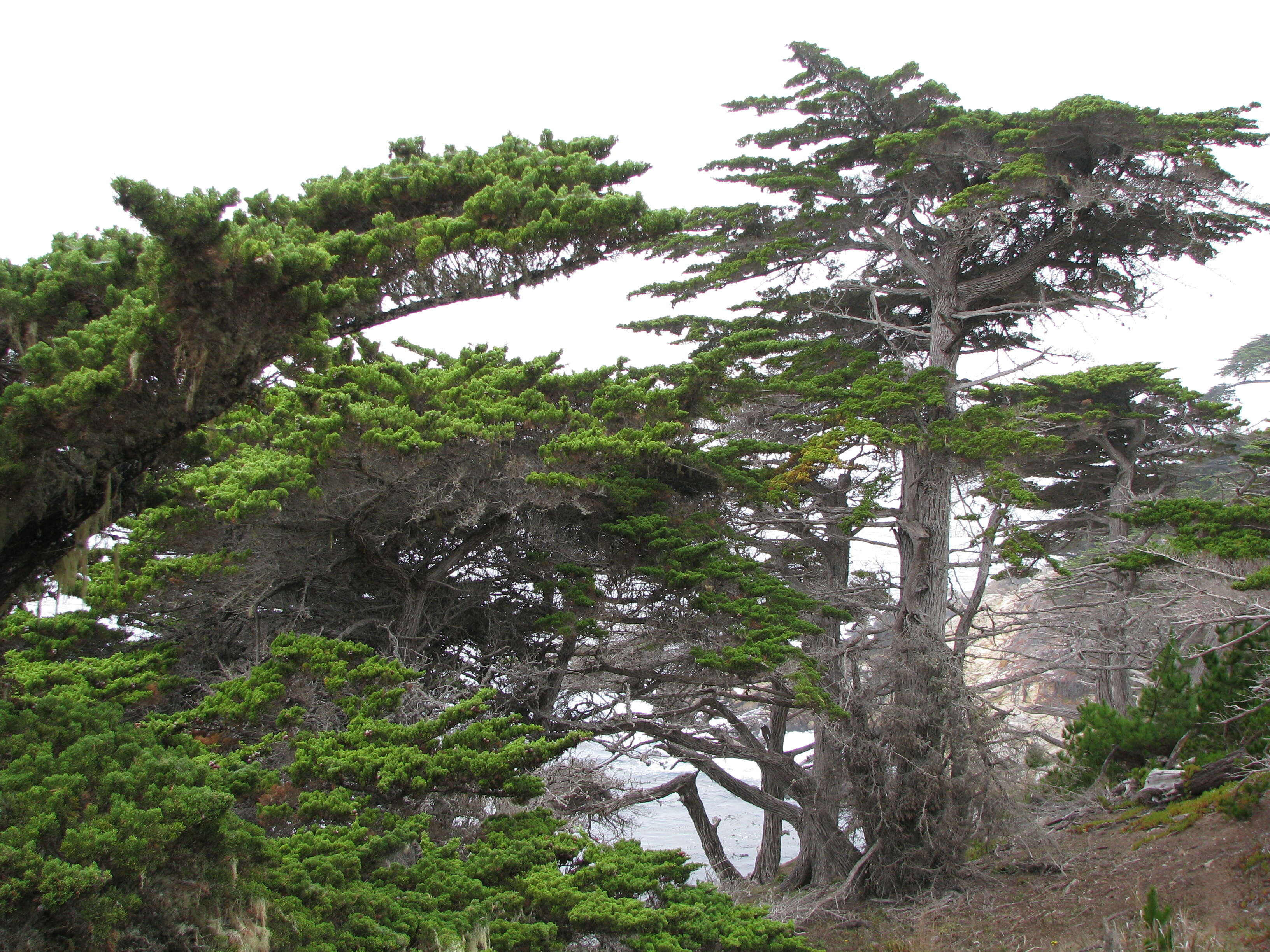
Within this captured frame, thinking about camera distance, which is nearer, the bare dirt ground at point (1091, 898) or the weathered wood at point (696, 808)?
the bare dirt ground at point (1091, 898)

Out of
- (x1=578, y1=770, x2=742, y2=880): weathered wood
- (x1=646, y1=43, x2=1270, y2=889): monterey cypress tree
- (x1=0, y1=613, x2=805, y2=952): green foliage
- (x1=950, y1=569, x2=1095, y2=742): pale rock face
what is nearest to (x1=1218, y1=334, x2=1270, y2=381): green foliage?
(x1=950, y1=569, x2=1095, y2=742): pale rock face

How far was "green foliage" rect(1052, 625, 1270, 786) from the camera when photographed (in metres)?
9.30

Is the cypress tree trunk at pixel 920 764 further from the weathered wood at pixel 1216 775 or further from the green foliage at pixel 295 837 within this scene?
the green foliage at pixel 295 837

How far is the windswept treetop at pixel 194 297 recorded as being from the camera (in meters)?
3.86

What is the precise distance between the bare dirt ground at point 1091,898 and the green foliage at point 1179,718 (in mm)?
1252

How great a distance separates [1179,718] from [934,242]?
336 inches

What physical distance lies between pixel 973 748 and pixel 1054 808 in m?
2.93

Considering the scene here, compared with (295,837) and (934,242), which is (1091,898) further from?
(934,242)

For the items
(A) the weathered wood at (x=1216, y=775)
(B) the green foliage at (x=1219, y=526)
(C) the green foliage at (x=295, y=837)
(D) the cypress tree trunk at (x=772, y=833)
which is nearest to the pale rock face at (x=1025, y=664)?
(A) the weathered wood at (x=1216, y=775)

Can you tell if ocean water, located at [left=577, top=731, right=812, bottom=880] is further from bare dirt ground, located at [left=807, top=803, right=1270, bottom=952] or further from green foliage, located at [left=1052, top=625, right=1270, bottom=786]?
green foliage, located at [left=1052, top=625, right=1270, bottom=786]

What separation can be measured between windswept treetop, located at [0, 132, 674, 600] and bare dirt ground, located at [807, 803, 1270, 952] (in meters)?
7.29

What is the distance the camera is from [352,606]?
31.7ft

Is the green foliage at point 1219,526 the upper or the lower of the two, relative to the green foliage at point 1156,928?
upper

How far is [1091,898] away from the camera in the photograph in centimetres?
851
